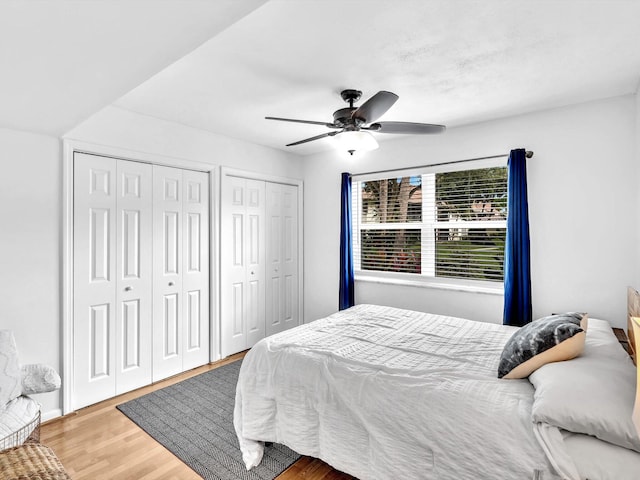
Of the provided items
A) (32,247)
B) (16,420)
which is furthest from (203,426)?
(32,247)

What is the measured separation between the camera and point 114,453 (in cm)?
224

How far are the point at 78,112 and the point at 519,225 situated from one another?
11.4ft

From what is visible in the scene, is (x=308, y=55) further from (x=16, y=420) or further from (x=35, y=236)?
(x=16, y=420)

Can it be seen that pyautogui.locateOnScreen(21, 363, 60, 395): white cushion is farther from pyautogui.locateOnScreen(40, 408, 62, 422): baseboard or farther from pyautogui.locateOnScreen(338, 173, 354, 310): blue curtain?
pyautogui.locateOnScreen(338, 173, 354, 310): blue curtain

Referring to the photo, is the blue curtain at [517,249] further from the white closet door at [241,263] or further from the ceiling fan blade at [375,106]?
the white closet door at [241,263]

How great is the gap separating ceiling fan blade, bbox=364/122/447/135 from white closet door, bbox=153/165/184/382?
2.02 m

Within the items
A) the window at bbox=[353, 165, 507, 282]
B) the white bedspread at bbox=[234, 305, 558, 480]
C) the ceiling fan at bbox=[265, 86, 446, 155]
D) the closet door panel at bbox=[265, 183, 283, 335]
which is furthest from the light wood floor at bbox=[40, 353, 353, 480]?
the window at bbox=[353, 165, 507, 282]

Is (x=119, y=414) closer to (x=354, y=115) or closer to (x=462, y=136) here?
(x=354, y=115)

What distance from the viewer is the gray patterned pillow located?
1709mm

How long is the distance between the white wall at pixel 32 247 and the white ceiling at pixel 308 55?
0.83ft

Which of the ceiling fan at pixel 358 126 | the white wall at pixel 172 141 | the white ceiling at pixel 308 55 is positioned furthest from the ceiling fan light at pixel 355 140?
the white wall at pixel 172 141

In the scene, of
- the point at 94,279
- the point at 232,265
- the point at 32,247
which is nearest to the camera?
→ the point at 32,247

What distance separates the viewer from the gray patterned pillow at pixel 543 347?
171 centimetres

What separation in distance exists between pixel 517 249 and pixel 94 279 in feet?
12.0
